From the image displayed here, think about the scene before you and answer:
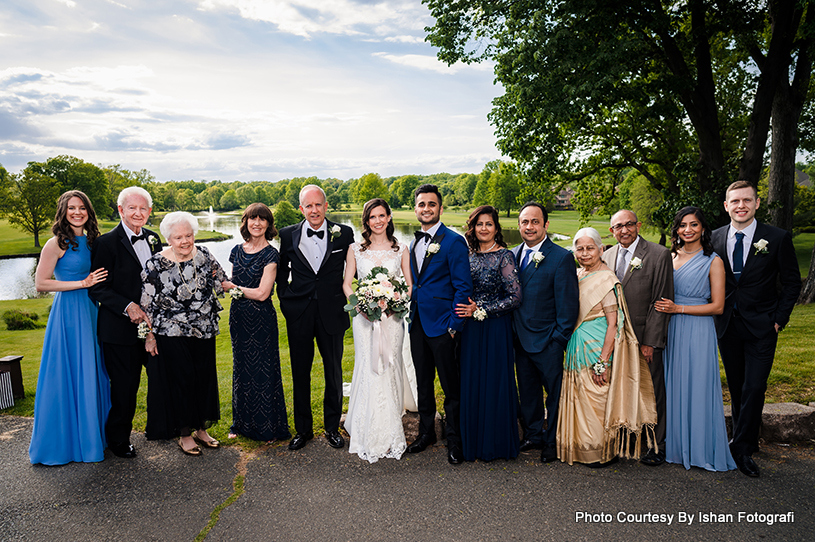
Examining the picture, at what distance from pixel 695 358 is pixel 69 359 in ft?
21.1

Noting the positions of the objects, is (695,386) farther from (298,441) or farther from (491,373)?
(298,441)

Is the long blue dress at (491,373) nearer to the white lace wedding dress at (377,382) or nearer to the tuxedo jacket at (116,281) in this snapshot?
the white lace wedding dress at (377,382)

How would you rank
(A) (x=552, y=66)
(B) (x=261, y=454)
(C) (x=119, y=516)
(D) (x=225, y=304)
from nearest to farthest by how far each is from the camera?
1. (C) (x=119, y=516)
2. (B) (x=261, y=454)
3. (A) (x=552, y=66)
4. (D) (x=225, y=304)

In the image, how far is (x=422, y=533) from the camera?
365 centimetres

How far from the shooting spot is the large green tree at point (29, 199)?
156ft

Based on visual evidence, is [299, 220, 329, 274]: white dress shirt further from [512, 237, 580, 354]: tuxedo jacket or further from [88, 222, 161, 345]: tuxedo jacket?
[512, 237, 580, 354]: tuxedo jacket

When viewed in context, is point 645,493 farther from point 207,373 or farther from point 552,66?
point 552,66

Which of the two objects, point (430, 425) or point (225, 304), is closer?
point (430, 425)

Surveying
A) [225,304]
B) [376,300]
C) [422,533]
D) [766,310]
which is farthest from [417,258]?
[225,304]

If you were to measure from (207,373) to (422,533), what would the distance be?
2.88 metres

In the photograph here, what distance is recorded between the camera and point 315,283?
16.6 feet

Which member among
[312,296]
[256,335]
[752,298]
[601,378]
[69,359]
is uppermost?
[312,296]

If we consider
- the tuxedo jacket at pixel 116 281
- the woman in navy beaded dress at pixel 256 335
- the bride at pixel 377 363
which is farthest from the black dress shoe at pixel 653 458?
the tuxedo jacket at pixel 116 281

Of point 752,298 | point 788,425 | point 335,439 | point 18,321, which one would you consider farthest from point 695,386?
point 18,321
